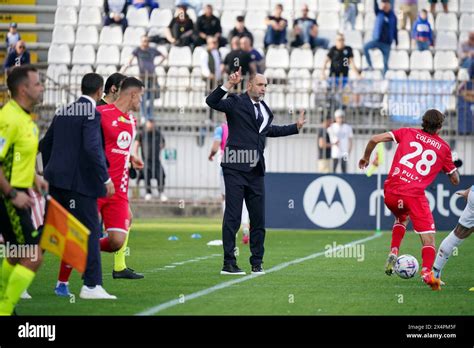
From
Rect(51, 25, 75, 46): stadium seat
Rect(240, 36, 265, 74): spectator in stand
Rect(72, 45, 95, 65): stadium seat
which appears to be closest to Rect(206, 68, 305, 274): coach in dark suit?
Rect(240, 36, 265, 74): spectator in stand

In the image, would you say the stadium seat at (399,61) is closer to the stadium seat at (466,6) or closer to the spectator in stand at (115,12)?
the stadium seat at (466,6)

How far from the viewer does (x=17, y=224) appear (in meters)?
9.57

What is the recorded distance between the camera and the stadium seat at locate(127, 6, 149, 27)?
31.8 meters

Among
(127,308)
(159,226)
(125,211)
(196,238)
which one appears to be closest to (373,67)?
(159,226)

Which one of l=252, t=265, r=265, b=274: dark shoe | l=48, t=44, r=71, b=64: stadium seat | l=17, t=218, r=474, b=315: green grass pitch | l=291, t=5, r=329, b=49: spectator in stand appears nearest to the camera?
l=17, t=218, r=474, b=315: green grass pitch

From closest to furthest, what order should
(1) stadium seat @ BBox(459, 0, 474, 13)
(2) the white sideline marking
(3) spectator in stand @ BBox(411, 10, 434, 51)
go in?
(2) the white sideline marking < (3) spectator in stand @ BBox(411, 10, 434, 51) < (1) stadium seat @ BBox(459, 0, 474, 13)

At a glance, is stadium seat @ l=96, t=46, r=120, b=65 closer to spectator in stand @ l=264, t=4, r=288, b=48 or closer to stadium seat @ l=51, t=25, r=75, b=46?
stadium seat @ l=51, t=25, r=75, b=46

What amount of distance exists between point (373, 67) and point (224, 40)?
3.93 metres

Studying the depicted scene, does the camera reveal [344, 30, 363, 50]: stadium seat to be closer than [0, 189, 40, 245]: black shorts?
No

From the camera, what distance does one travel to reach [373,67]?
29781 mm

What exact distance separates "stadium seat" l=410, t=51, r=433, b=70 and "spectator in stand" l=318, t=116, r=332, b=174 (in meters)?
4.46

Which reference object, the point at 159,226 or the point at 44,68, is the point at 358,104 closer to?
the point at 159,226

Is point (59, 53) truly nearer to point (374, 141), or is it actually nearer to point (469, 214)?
point (374, 141)

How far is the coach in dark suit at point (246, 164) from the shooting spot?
555 inches
